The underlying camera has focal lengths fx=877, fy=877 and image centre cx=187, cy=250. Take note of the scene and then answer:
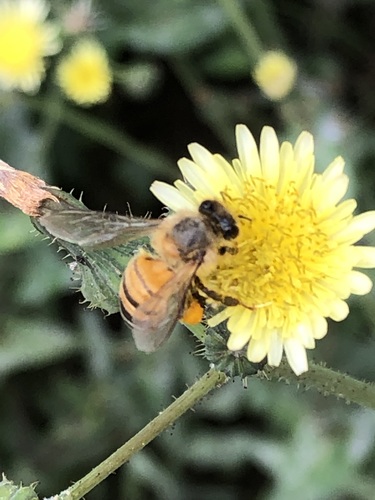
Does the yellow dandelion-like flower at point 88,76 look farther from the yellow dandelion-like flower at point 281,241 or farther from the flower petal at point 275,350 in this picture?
the flower petal at point 275,350

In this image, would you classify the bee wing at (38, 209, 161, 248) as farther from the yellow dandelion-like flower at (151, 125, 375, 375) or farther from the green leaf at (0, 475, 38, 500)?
the green leaf at (0, 475, 38, 500)

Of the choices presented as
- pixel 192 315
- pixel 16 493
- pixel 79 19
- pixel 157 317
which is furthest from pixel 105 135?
pixel 16 493

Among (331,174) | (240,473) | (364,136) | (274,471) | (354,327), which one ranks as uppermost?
(331,174)

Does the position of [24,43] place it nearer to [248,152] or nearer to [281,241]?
[248,152]

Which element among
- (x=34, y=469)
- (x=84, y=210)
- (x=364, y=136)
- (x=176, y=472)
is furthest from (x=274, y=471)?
(x=84, y=210)

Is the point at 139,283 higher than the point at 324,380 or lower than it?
Answer: higher

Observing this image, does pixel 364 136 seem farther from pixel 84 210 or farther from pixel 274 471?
pixel 84 210

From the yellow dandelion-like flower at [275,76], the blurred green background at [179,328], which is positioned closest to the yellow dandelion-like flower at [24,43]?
the blurred green background at [179,328]
